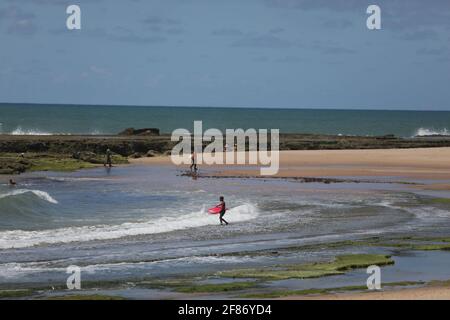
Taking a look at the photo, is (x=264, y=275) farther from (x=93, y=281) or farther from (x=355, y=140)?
(x=355, y=140)

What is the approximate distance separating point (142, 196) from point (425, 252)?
18.4 meters

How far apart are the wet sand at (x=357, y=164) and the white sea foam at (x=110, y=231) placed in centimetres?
1520

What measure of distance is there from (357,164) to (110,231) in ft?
105

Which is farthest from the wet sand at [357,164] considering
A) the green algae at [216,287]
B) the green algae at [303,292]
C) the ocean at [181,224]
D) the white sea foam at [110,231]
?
the green algae at [216,287]

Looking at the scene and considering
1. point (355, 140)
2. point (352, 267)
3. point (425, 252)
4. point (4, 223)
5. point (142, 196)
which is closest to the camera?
point (352, 267)

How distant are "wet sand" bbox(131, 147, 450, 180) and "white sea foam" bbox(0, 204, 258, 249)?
49.9 ft

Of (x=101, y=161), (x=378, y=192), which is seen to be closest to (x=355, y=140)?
(x=101, y=161)

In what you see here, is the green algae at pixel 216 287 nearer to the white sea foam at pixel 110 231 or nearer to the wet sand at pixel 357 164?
the white sea foam at pixel 110 231

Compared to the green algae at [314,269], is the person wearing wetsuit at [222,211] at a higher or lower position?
higher

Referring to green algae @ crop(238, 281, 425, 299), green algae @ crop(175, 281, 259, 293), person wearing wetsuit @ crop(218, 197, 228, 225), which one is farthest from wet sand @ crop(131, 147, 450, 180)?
green algae @ crop(175, 281, 259, 293)

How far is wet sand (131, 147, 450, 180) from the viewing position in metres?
50.6

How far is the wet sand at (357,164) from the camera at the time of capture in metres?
50.6

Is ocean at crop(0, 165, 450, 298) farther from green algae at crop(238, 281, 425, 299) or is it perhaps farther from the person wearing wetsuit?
green algae at crop(238, 281, 425, 299)
